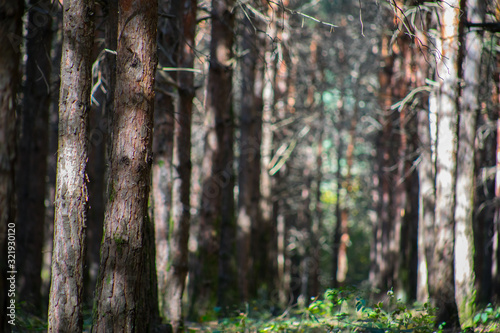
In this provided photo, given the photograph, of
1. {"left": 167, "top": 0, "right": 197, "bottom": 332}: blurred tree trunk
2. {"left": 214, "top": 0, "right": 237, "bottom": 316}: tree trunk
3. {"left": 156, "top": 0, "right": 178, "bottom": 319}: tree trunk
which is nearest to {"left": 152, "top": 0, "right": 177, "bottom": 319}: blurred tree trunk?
{"left": 156, "top": 0, "right": 178, "bottom": 319}: tree trunk

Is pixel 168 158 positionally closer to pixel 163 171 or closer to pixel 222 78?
pixel 163 171

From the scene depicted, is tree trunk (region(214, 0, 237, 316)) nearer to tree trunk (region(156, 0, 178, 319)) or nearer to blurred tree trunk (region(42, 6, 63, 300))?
tree trunk (region(156, 0, 178, 319))

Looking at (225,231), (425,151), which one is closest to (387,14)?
(425,151)

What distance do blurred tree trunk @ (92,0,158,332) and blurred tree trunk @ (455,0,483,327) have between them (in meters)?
5.34

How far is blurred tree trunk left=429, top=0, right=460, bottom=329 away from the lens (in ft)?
24.1

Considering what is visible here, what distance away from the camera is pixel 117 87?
183 inches

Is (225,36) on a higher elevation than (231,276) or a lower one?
higher

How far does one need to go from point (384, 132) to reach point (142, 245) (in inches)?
585

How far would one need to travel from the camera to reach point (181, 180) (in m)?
8.04

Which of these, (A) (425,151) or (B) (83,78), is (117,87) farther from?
(A) (425,151)

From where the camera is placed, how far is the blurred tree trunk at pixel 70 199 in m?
4.62

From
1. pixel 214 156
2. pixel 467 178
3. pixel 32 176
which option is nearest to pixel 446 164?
pixel 467 178

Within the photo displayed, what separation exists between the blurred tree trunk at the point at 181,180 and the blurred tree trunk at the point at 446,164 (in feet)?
12.4

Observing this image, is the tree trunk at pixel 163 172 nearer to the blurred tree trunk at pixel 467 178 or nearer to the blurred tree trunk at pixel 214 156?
the blurred tree trunk at pixel 214 156
